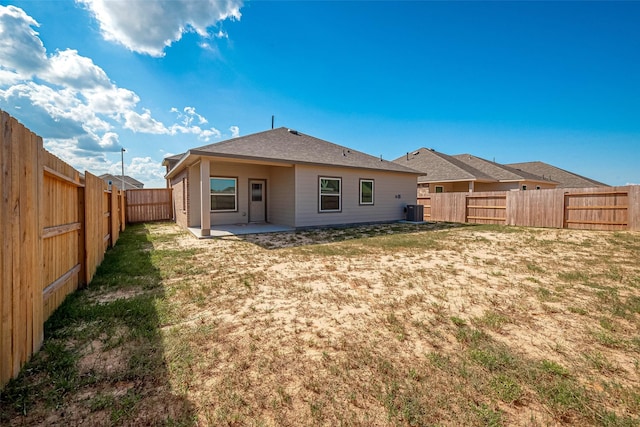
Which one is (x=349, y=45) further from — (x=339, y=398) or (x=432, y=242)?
(x=339, y=398)

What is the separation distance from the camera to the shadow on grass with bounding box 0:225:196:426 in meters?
1.61

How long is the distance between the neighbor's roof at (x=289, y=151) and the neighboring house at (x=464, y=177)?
7.21m

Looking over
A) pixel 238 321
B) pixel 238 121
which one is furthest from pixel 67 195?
pixel 238 121

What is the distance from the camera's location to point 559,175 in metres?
27.8

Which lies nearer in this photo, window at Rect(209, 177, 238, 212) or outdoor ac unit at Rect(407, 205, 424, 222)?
window at Rect(209, 177, 238, 212)

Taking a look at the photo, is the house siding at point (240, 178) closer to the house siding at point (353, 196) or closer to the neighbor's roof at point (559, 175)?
the house siding at point (353, 196)

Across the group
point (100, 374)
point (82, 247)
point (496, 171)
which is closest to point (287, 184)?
point (82, 247)

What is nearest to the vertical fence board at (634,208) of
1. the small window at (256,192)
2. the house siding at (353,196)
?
the house siding at (353,196)

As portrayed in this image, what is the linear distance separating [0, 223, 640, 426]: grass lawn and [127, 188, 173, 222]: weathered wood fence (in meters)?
12.0

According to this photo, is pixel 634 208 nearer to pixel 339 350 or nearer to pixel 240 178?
pixel 339 350

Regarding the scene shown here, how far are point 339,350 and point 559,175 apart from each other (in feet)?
119

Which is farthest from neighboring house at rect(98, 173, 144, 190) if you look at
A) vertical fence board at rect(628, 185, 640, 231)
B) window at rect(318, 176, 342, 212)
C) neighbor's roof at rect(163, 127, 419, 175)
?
vertical fence board at rect(628, 185, 640, 231)

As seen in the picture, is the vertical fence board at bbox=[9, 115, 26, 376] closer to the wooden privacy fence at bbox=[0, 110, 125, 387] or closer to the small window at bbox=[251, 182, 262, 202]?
the wooden privacy fence at bbox=[0, 110, 125, 387]

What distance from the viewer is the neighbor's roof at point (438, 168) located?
1961 centimetres
